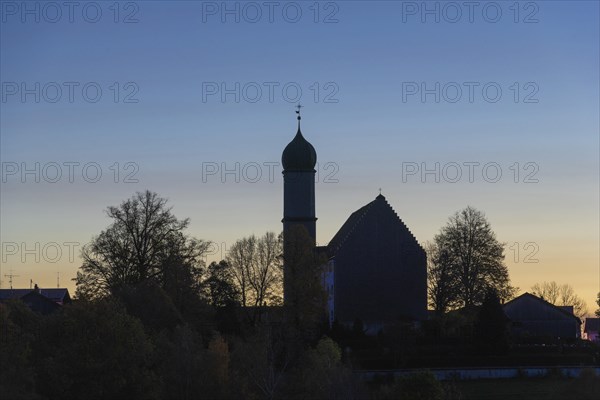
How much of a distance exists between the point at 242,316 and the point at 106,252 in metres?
9.40

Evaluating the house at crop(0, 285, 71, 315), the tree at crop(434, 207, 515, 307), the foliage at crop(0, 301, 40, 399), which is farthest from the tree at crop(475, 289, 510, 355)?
the foliage at crop(0, 301, 40, 399)

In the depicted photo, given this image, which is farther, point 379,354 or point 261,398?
point 379,354

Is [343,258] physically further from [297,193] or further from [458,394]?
[458,394]

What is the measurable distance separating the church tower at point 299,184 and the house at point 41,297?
1824 centimetres

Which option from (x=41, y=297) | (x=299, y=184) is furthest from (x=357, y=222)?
(x=41, y=297)

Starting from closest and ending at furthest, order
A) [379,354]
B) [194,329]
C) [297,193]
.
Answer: [194,329] → [379,354] → [297,193]

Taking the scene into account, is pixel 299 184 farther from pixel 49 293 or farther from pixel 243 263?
pixel 49 293

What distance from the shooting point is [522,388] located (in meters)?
71.2

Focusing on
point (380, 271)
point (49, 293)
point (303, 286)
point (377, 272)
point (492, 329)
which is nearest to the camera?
point (492, 329)

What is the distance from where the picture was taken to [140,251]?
77.8m

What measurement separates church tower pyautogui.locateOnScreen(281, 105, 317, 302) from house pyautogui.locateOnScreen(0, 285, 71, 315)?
1824cm

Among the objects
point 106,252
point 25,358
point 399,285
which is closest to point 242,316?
point 106,252

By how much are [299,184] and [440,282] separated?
1490cm

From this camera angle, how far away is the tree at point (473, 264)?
86125mm
